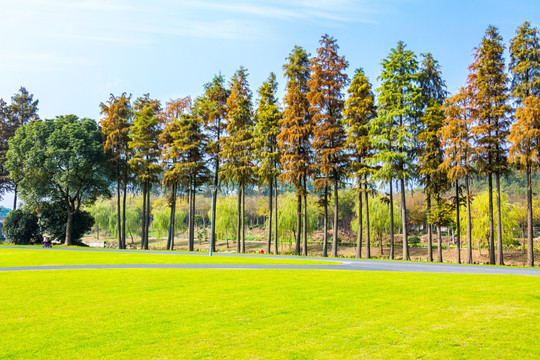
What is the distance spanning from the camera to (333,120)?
122 ft

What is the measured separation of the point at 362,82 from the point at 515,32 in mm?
12108

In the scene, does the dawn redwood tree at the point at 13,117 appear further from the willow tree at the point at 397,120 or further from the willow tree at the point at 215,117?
the willow tree at the point at 397,120

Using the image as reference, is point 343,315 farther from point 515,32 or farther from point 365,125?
point 515,32

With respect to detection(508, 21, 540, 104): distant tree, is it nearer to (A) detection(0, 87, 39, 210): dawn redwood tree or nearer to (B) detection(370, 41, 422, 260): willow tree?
(B) detection(370, 41, 422, 260): willow tree

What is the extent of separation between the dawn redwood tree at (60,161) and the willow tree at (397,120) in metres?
32.5

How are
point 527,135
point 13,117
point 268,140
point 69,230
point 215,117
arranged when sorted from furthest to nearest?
point 13,117
point 69,230
point 215,117
point 268,140
point 527,135

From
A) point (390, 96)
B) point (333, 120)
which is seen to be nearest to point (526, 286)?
point (390, 96)

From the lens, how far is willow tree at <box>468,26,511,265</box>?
102 feet

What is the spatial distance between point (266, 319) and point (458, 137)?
2749 cm

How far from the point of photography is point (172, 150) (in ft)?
148

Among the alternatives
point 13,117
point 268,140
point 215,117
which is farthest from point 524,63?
point 13,117

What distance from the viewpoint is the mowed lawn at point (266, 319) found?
7043 millimetres

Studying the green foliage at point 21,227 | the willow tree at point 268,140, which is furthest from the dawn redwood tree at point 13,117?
the willow tree at point 268,140

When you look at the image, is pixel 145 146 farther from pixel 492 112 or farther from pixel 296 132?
pixel 492 112
